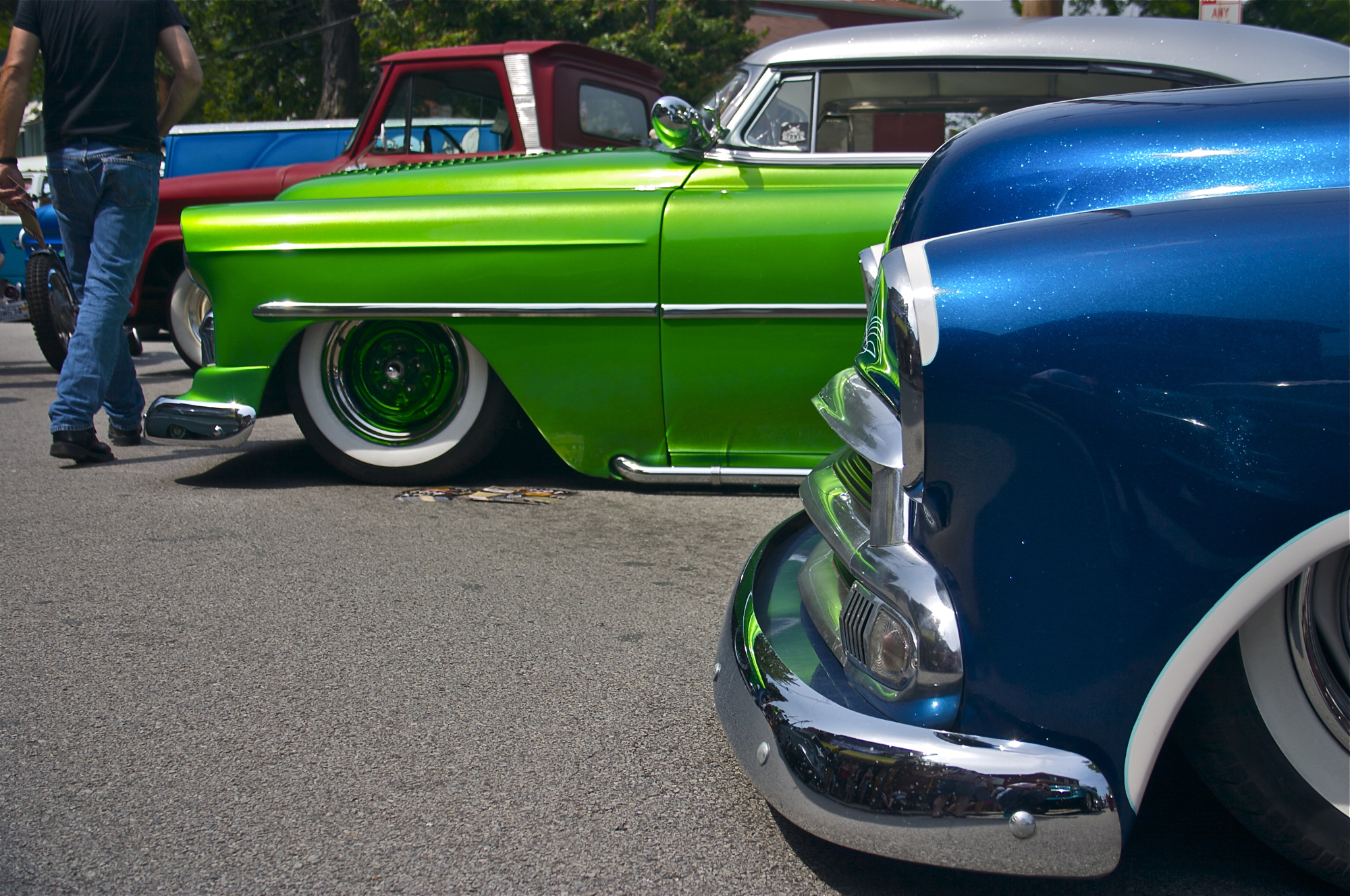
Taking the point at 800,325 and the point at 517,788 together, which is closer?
the point at 517,788

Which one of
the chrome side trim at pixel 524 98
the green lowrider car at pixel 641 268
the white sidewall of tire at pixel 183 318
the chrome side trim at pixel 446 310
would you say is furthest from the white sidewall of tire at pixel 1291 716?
the white sidewall of tire at pixel 183 318

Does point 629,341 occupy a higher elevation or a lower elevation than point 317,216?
lower

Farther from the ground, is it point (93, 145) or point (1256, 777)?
point (93, 145)

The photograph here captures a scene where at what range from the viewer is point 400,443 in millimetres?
3736

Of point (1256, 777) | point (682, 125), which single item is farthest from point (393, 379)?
point (1256, 777)

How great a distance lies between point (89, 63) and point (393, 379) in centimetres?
169

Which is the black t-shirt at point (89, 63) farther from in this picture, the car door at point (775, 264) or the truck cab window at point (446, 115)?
the car door at point (775, 264)

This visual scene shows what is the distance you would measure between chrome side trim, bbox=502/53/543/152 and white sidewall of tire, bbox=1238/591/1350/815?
508cm

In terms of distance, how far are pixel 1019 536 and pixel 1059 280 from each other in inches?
12.2

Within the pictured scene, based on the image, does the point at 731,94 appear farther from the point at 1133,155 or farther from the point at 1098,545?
the point at 1098,545

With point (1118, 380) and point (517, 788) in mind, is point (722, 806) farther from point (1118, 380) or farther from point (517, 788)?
point (1118, 380)

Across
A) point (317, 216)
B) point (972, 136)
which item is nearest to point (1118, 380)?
point (972, 136)

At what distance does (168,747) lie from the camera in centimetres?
193

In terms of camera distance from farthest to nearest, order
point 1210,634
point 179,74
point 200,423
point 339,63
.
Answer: point 339,63 → point 179,74 → point 200,423 → point 1210,634
